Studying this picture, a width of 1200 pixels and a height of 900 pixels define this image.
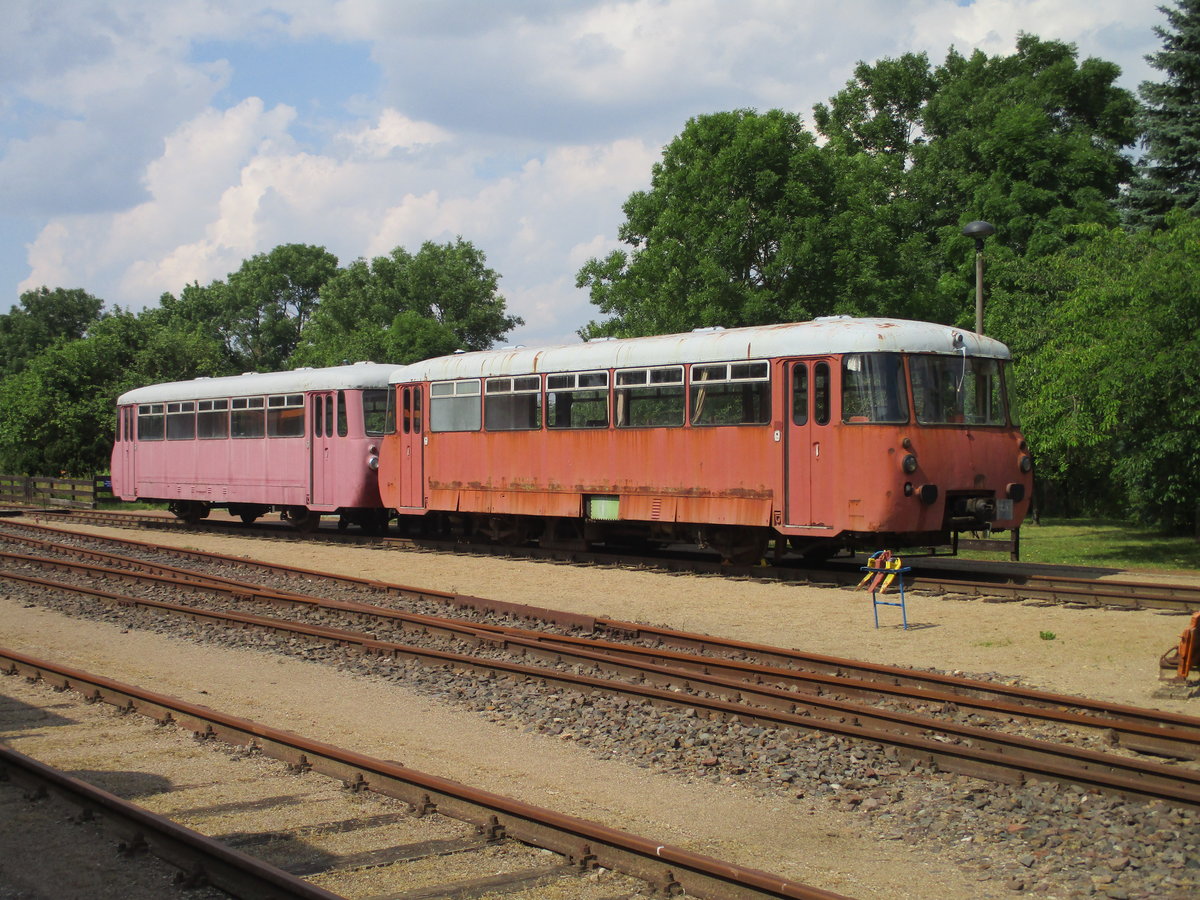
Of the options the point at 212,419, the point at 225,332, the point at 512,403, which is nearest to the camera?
the point at 512,403

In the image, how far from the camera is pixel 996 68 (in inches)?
1949

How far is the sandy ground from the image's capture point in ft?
20.5

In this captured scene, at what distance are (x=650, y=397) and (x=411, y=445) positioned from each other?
6.04 meters

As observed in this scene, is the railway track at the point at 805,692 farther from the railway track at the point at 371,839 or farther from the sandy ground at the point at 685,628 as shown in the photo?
the railway track at the point at 371,839

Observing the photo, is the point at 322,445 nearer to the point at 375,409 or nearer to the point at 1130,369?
the point at 375,409

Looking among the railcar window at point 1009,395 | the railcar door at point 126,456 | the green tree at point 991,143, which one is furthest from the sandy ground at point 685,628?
the green tree at point 991,143

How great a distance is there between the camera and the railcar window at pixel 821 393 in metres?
15.4

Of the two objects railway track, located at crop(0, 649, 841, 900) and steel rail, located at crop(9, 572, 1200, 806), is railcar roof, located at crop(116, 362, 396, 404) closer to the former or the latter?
steel rail, located at crop(9, 572, 1200, 806)

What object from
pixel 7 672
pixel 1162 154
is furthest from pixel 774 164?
pixel 7 672

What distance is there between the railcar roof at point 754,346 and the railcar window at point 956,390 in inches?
6.3

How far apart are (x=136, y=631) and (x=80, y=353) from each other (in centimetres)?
3532

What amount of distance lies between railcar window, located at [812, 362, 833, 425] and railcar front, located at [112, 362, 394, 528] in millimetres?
9639

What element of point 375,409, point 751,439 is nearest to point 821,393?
point 751,439

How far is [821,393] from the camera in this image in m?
15.5
